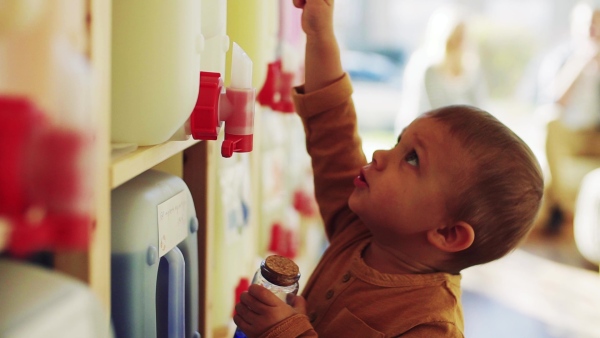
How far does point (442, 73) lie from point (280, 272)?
285 centimetres

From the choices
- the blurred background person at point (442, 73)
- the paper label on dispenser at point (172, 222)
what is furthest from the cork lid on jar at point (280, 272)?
the blurred background person at point (442, 73)

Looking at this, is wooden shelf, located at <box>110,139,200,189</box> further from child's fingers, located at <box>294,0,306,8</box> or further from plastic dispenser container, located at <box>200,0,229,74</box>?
child's fingers, located at <box>294,0,306,8</box>

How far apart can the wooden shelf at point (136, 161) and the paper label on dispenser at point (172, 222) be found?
0.07m

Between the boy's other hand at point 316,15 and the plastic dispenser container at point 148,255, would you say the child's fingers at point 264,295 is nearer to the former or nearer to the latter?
the plastic dispenser container at point 148,255

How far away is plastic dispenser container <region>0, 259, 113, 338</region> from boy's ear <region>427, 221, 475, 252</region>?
511mm

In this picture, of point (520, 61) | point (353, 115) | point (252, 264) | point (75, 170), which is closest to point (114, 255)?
point (75, 170)

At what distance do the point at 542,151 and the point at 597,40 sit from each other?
0.70 metres

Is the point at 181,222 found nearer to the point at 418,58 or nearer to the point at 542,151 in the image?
the point at 418,58

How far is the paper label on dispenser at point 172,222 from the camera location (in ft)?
2.63

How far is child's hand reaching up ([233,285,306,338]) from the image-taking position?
2.72 ft

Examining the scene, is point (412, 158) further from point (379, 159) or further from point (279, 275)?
point (279, 275)

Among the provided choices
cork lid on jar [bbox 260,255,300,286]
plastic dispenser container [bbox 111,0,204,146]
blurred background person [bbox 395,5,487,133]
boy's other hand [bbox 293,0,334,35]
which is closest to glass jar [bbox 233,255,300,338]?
cork lid on jar [bbox 260,255,300,286]

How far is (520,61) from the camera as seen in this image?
5.73 meters

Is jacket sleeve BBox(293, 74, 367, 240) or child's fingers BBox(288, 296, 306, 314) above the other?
jacket sleeve BBox(293, 74, 367, 240)
